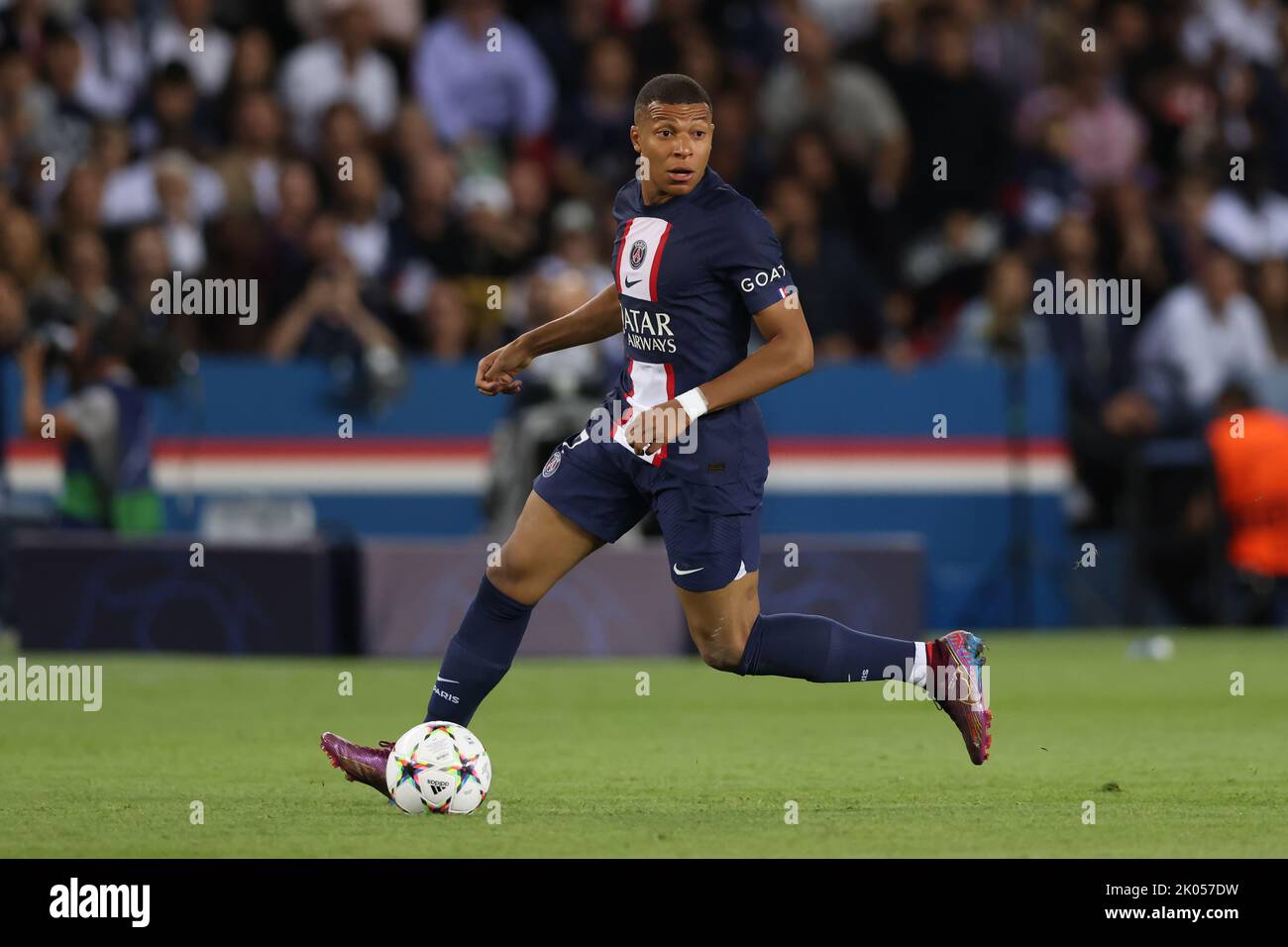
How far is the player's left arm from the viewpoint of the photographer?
6797 mm

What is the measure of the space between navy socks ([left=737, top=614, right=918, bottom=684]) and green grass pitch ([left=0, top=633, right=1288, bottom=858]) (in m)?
0.42

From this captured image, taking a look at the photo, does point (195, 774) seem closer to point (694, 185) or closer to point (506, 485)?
point (694, 185)

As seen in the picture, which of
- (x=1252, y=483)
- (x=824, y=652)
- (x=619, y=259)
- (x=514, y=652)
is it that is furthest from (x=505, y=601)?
(x=1252, y=483)

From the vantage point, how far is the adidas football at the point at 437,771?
705 cm

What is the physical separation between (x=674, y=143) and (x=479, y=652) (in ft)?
5.52

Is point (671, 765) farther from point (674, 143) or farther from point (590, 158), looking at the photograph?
point (590, 158)

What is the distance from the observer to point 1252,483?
47.6ft

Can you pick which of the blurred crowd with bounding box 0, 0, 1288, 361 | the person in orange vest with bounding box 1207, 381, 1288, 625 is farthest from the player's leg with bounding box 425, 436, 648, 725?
the person in orange vest with bounding box 1207, 381, 1288, 625

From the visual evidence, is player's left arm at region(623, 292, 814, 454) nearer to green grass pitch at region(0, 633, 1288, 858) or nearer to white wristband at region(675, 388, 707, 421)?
white wristband at region(675, 388, 707, 421)

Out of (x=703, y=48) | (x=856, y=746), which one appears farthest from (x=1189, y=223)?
(x=856, y=746)

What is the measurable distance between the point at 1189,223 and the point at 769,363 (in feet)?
33.4

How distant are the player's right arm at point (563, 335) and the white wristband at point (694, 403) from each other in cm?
67

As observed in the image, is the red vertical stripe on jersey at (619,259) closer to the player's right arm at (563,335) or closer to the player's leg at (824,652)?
the player's right arm at (563,335)

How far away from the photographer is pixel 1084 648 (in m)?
13.6
